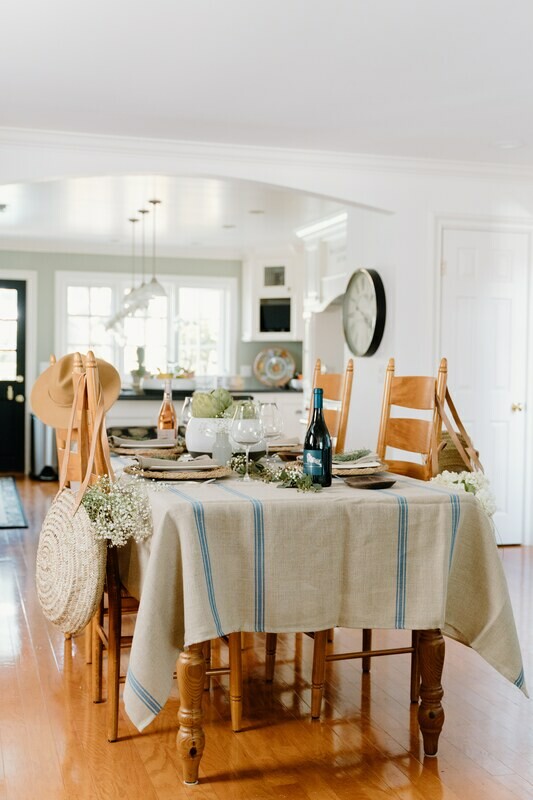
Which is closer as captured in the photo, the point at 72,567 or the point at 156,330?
the point at 72,567

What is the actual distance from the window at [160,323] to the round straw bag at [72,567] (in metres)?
A: 6.85

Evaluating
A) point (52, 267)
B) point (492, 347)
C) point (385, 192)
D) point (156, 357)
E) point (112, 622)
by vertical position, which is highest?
point (385, 192)

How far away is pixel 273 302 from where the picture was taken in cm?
962

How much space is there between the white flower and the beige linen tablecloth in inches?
2.6

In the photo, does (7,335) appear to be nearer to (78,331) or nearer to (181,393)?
(78,331)

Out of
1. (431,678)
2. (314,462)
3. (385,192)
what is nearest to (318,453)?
(314,462)

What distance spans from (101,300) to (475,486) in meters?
7.58

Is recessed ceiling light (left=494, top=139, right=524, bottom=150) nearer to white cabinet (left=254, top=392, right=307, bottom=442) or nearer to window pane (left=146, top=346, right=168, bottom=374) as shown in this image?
white cabinet (left=254, top=392, right=307, bottom=442)

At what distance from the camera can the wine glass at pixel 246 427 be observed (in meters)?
2.66

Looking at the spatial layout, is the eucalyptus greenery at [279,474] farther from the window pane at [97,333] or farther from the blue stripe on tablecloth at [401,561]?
the window pane at [97,333]

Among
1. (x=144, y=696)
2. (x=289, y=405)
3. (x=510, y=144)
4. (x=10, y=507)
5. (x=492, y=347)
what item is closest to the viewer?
(x=144, y=696)

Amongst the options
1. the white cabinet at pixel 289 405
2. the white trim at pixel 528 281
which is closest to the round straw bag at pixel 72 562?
the white trim at pixel 528 281

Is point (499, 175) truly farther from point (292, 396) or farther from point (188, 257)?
point (188, 257)

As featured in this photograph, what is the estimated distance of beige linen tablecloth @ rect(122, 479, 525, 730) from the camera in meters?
2.24
